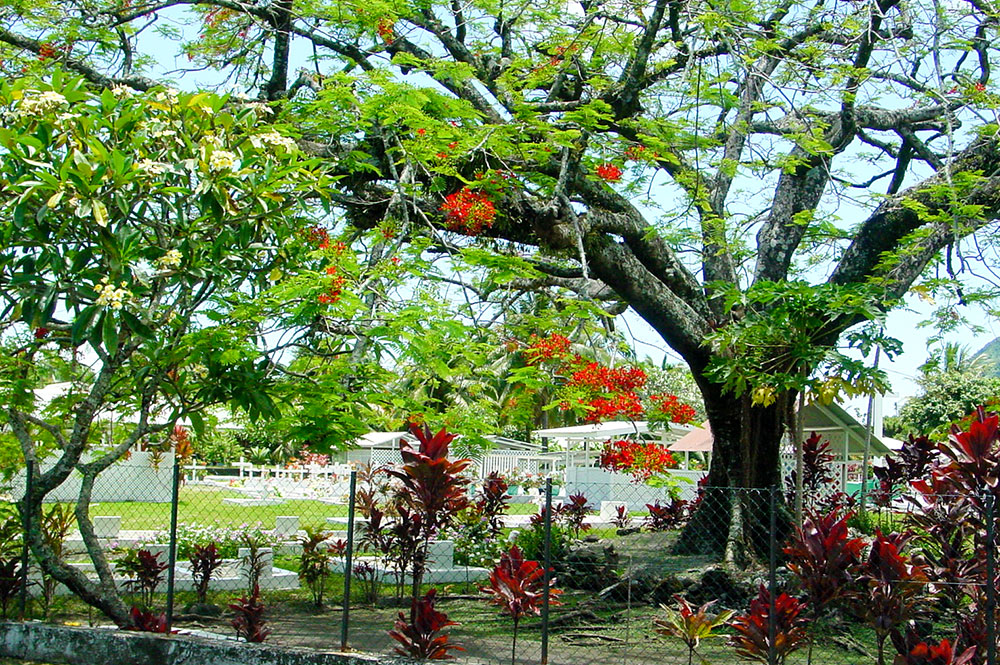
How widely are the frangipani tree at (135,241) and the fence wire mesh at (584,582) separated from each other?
2.61 feet

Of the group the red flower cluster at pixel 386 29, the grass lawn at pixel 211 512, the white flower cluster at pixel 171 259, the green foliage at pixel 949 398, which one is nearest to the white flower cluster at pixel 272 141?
the white flower cluster at pixel 171 259

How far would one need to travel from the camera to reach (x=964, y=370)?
34781 mm

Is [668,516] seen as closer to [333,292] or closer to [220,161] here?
[333,292]

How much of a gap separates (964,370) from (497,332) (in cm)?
2931

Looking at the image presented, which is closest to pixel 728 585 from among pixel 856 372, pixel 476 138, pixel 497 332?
pixel 856 372

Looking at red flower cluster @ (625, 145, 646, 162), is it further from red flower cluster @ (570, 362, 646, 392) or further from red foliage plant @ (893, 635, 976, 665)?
red foliage plant @ (893, 635, 976, 665)

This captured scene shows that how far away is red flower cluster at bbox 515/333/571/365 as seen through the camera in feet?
29.3

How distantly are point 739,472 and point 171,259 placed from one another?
728 cm

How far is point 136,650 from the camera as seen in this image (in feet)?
23.1

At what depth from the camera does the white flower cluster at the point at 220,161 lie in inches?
253

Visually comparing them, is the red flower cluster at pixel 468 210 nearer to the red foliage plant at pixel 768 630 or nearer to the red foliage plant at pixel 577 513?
the red foliage plant at pixel 768 630

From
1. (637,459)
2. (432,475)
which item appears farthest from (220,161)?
(637,459)

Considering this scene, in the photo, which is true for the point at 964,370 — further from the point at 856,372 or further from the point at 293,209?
the point at 293,209

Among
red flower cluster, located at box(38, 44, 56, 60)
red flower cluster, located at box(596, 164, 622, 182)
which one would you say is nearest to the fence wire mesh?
red flower cluster, located at box(596, 164, 622, 182)
